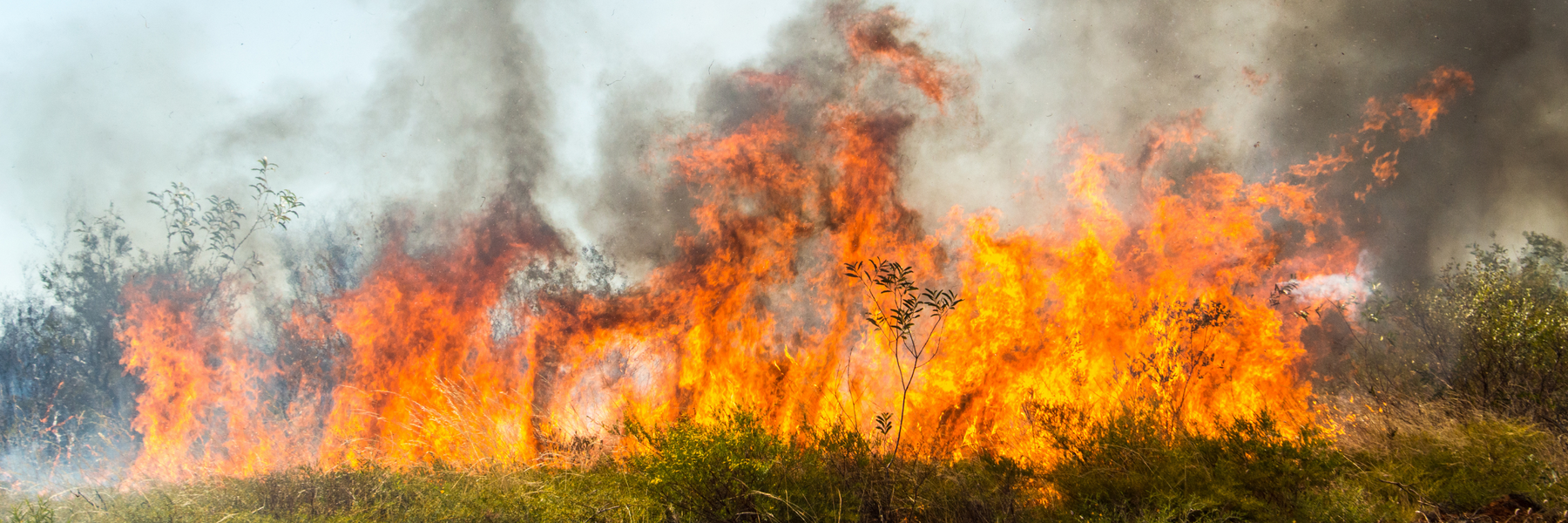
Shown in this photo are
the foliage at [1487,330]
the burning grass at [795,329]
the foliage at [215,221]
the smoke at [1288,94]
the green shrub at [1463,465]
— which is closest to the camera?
the green shrub at [1463,465]

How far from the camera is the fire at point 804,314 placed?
23.0 ft

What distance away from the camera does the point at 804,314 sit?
24.6 feet

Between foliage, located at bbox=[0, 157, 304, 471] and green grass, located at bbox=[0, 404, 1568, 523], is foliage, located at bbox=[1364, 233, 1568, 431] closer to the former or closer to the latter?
green grass, located at bbox=[0, 404, 1568, 523]

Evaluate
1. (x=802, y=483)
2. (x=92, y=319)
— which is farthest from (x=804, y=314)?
(x=92, y=319)

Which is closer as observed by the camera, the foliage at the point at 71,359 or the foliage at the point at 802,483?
the foliage at the point at 802,483

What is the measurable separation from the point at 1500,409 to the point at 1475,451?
1.39 metres

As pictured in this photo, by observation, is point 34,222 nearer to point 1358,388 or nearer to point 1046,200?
point 1046,200

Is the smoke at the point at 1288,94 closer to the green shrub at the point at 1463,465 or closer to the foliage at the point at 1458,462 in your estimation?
the foliage at the point at 1458,462

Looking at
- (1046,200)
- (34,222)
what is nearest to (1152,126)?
(1046,200)

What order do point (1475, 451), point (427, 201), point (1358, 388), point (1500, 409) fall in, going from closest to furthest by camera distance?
point (1475, 451), point (1500, 409), point (1358, 388), point (427, 201)

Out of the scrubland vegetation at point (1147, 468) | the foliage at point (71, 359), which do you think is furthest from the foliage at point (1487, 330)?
the foliage at point (71, 359)

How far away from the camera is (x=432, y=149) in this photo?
7898mm

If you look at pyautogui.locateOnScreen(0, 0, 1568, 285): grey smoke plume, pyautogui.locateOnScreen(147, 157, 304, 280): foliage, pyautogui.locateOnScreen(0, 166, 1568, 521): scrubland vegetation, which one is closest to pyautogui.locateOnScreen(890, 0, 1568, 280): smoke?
pyautogui.locateOnScreen(0, 0, 1568, 285): grey smoke plume

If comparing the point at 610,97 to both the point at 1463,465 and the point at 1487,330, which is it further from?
the point at 1487,330
